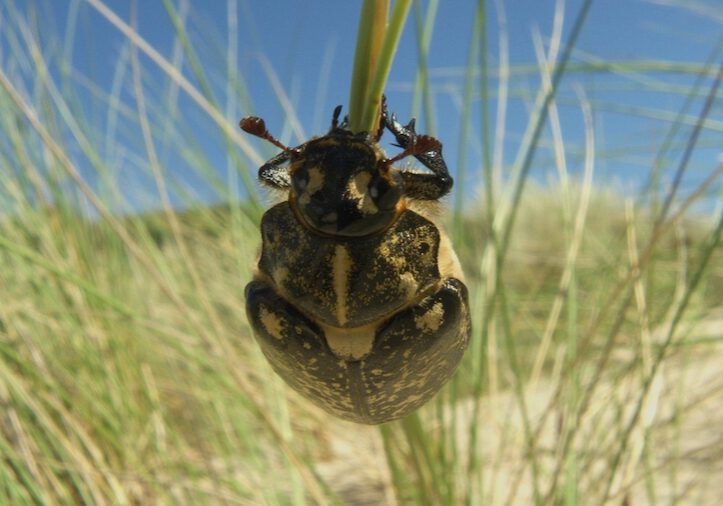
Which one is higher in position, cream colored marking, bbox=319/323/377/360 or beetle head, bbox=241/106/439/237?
beetle head, bbox=241/106/439/237

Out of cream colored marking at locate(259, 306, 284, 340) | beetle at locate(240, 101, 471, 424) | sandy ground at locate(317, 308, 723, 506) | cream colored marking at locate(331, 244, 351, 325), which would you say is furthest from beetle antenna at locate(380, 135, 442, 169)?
sandy ground at locate(317, 308, 723, 506)

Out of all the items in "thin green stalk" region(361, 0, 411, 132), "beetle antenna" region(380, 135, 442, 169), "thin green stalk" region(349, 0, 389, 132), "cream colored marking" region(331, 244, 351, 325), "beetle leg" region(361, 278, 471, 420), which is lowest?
"beetle leg" region(361, 278, 471, 420)

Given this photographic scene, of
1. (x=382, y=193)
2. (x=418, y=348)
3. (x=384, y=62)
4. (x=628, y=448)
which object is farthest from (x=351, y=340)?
(x=628, y=448)

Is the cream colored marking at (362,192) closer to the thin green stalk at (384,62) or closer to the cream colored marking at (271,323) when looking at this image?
the thin green stalk at (384,62)

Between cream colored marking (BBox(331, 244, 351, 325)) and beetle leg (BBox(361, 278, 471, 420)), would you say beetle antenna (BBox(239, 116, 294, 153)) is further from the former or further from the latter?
beetle leg (BBox(361, 278, 471, 420))

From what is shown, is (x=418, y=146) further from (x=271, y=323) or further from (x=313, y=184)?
(x=271, y=323)

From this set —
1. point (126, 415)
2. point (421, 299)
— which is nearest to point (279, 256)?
point (421, 299)

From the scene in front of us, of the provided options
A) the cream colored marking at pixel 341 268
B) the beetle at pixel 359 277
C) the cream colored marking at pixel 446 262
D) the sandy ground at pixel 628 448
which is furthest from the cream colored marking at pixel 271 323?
the sandy ground at pixel 628 448
